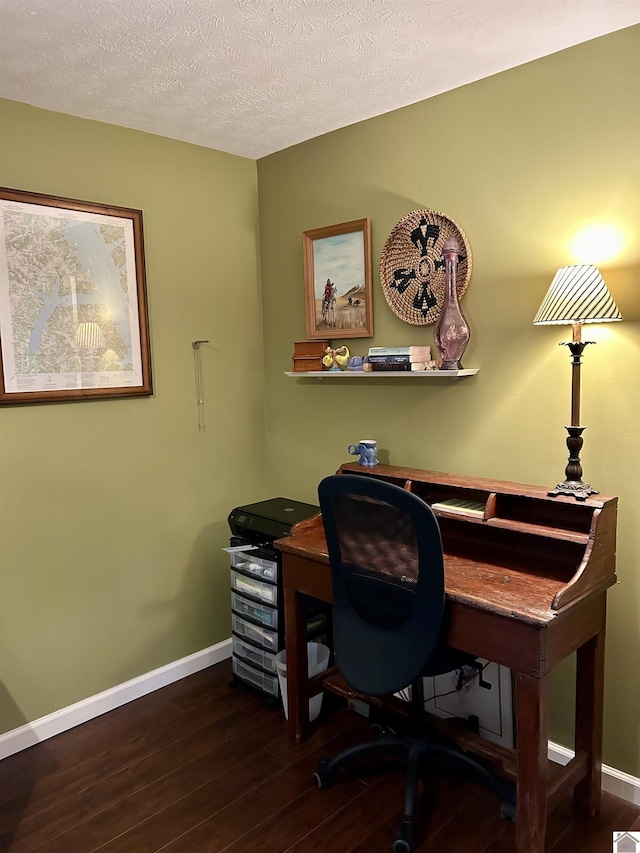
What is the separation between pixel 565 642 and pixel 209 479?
5.92 feet

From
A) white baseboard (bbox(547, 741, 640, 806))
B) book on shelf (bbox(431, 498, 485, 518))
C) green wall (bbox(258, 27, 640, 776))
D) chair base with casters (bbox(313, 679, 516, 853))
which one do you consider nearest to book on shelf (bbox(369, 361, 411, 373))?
green wall (bbox(258, 27, 640, 776))

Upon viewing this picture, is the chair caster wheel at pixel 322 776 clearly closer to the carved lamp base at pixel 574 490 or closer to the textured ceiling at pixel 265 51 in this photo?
the carved lamp base at pixel 574 490

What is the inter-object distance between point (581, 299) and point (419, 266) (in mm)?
788

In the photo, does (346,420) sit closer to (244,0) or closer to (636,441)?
(636,441)

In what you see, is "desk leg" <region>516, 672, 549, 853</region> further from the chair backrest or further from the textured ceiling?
the textured ceiling

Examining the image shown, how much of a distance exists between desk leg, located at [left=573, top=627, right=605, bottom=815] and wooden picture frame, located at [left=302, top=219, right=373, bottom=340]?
1.47 metres

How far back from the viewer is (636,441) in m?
1.98

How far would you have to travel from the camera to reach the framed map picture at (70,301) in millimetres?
2344

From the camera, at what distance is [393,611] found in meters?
1.91

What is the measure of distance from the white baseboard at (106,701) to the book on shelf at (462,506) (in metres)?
1.51

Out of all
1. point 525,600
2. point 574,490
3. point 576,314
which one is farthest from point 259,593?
point 576,314

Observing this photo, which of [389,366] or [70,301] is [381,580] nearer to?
[389,366]

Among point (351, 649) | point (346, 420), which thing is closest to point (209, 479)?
point (346, 420)

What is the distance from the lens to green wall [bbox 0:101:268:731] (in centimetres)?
243
